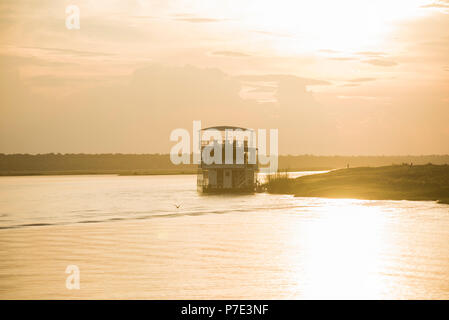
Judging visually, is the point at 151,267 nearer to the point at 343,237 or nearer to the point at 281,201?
the point at 343,237

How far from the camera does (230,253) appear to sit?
32094mm

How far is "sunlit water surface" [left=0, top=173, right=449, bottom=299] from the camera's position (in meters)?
23.2

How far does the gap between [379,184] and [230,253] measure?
5032cm

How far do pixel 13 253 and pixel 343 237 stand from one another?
20.4m

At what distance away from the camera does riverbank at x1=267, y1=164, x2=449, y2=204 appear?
7150 centimetres

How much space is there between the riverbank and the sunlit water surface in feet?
37.0

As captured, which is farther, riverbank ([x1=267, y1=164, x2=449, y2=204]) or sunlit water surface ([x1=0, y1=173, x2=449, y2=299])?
riverbank ([x1=267, y1=164, x2=449, y2=204])

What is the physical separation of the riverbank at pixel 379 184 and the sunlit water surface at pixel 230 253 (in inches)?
445

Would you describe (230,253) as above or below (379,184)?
below

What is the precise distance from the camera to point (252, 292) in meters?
22.4

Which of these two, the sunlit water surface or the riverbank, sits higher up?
the riverbank

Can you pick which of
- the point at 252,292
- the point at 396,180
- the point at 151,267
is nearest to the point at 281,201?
the point at 396,180

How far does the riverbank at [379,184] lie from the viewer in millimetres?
71500
